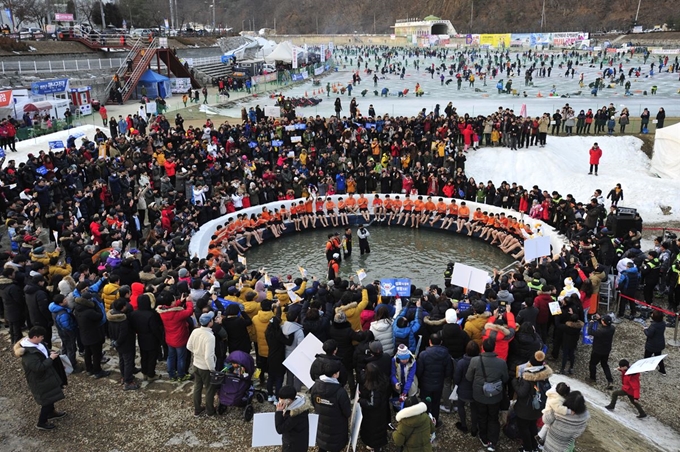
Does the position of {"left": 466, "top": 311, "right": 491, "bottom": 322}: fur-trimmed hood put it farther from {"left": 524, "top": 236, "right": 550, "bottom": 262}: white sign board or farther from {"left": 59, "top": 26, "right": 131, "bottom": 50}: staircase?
{"left": 59, "top": 26, "right": 131, "bottom": 50}: staircase

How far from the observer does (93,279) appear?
33.2 feet

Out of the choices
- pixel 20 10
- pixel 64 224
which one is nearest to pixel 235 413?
pixel 64 224

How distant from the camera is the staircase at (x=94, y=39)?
47778 mm

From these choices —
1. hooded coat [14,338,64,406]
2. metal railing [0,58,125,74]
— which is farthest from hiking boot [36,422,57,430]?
metal railing [0,58,125,74]

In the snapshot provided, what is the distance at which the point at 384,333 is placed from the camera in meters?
7.75

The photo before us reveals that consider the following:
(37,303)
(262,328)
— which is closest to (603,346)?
(262,328)

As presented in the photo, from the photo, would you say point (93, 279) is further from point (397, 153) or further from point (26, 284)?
point (397, 153)

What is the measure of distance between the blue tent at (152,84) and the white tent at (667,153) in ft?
112

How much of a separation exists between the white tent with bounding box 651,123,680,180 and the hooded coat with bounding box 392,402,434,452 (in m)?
20.7

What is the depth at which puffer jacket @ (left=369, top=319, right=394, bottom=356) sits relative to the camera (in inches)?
304

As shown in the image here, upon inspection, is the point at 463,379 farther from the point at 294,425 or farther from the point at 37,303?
the point at 37,303

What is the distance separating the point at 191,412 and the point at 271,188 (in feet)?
41.0

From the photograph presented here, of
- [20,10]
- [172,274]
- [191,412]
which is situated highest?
[20,10]

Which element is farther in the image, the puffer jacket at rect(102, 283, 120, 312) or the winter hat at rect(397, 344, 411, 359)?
the puffer jacket at rect(102, 283, 120, 312)
